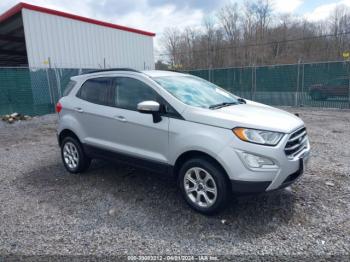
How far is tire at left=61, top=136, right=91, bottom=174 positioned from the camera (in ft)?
15.2

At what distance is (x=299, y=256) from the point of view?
2459 millimetres

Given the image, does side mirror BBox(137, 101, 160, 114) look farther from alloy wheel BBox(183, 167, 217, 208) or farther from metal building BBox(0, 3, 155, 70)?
metal building BBox(0, 3, 155, 70)

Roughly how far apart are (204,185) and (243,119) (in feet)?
3.05

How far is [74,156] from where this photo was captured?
4.76 m

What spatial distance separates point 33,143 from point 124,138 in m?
4.99

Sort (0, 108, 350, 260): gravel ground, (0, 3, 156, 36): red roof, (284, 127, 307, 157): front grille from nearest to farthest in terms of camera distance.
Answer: (0, 108, 350, 260): gravel ground → (284, 127, 307, 157): front grille → (0, 3, 156, 36): red roof

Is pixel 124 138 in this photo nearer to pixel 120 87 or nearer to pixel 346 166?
pixel 120 87

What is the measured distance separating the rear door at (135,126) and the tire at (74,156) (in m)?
0.94

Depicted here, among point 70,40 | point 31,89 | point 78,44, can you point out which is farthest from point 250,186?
point 78,44

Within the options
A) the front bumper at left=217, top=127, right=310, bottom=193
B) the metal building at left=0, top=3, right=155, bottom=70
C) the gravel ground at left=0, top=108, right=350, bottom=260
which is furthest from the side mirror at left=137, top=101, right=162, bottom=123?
the metal building at left=0, top=3, right=155, bottom=70

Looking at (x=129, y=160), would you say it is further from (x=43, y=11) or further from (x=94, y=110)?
(x=43, y=11)

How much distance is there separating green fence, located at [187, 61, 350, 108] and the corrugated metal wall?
6.43m

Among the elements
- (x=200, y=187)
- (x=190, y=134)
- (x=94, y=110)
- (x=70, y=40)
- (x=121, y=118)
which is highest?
(x=70, y=40)

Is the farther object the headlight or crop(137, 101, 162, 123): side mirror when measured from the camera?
crop(137, 101, 162, 123): side mirror
